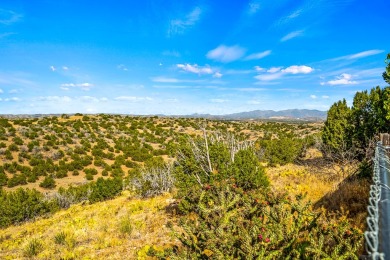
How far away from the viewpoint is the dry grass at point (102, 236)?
8445 mm

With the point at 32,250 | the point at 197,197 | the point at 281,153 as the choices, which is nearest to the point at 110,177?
the point at 281,153

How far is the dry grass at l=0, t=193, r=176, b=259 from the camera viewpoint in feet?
27.7

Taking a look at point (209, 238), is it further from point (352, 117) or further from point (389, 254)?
point (352, 117)

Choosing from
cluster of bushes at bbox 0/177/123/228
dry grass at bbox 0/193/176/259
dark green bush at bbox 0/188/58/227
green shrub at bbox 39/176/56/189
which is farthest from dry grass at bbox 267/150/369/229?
green shrub at bbox 39/176/56/189

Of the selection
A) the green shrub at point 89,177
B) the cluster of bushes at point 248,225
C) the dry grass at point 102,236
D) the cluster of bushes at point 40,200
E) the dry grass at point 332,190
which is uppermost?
the cluster of bushes at point 248,225

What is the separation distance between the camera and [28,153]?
3045cm

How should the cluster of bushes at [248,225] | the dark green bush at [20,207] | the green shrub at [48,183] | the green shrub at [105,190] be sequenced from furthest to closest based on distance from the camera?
the green shrub at [48,183] < the green shrub at [105,190] < the dark green bush at [20,207] < the cluster of bushes at [248,225]

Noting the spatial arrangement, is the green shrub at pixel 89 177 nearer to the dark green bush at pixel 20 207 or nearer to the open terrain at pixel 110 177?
the open terrain at pixel 110 177

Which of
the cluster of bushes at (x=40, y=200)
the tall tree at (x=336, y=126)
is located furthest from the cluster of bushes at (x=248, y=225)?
the tall tree at (x=336, y=126)

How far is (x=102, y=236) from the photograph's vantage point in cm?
1024

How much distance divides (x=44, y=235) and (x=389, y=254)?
13.1 metres

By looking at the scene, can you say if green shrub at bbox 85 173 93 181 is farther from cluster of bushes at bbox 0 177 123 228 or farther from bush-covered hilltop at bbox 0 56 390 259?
cluster of bushes at bbox 0 177 123 228

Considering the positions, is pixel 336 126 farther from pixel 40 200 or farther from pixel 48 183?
pixel 48 183

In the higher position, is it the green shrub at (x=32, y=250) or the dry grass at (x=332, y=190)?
the dry grass at (x=332, y=190)
